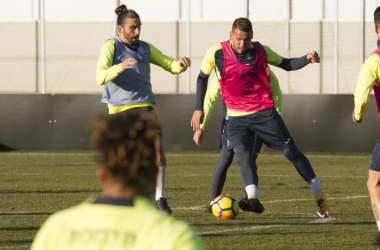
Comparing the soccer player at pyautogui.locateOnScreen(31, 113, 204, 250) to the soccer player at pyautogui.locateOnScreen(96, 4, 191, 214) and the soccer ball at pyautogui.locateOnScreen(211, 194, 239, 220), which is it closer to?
the soccer ball at pyautogui.locateOnScreen(211, 194, 239, 220)

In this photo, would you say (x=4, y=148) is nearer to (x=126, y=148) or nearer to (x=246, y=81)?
(x=246, y=81)

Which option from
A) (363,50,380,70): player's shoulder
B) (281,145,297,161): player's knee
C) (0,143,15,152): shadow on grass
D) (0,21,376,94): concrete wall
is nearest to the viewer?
(363,50,380,70): player's shoulder

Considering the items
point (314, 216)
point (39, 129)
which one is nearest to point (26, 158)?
point (39, 129)

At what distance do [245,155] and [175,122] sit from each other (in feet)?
35.0

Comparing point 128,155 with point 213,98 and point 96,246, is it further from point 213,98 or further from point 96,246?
point 213,98

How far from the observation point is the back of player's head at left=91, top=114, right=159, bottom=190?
2.88 meters

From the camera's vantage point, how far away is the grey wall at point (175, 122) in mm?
19203

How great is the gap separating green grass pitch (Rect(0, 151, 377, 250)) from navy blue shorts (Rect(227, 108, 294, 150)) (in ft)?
2.57

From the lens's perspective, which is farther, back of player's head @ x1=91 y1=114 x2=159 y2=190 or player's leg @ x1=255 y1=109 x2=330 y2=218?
player's leg @ x1=255 y1=109 x2=330 y2=218

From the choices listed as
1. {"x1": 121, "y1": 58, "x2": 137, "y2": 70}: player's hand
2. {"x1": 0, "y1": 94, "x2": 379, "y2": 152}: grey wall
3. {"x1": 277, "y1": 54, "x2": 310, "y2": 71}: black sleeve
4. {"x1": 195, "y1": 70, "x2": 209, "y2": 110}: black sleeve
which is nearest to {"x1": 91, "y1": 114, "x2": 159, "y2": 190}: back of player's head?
{"x1": 121, "y1": 58, "x2": 137, "y2": 70}: player's hand

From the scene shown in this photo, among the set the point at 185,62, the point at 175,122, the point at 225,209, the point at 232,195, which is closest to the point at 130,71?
the point at 185,62

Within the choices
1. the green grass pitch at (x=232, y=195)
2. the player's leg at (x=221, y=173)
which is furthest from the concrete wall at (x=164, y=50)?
the player's leg at (x=221, y=173)

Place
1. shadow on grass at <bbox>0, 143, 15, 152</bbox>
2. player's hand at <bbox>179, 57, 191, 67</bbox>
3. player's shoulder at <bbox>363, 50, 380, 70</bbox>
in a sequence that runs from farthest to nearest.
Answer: shadow on grass at <bbox>0, 143, 15, 152</bbox> < player's hand at <bbox>179, 57, 191, 67</bbox> < player's shoulder at <bbox>363, 50, 380, 70</bbox>

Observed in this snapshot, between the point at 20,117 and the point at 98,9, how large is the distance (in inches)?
234
